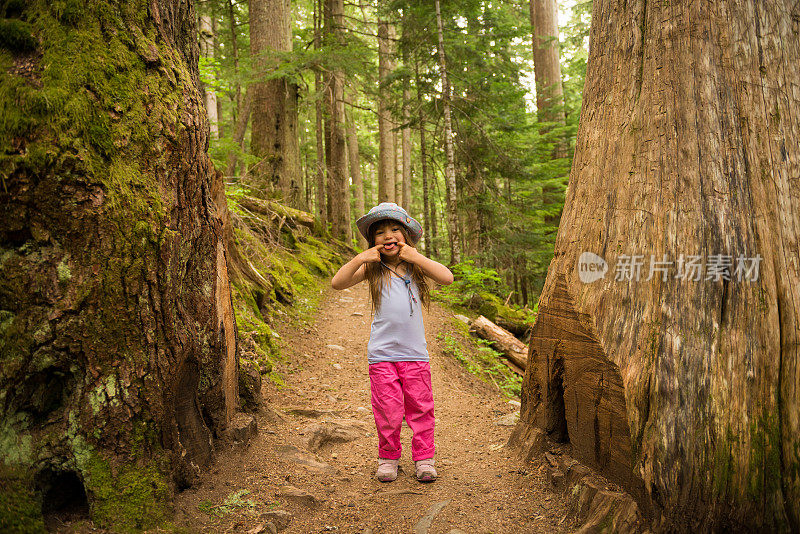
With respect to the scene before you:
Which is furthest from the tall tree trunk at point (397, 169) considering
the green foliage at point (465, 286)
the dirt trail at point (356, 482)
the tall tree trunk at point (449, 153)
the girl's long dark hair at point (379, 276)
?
the girl's long dark hair at point (379, 276)

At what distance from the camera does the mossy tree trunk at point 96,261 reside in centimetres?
207

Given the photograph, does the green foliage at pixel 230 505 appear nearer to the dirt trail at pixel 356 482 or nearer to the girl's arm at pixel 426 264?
the dirt trail at pixel 356 482

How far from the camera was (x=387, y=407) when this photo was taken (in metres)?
3.46

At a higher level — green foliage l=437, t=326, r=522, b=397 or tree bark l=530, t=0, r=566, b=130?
tree bark l=530, t=0, r=566, b=130

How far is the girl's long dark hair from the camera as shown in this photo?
3.67m

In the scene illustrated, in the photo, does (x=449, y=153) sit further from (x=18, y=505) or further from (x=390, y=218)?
(x=18, y=505)

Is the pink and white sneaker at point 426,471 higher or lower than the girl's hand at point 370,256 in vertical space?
lower

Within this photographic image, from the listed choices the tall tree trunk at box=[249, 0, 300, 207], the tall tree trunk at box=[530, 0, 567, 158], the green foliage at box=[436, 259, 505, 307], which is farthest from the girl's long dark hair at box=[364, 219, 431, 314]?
the tall tree trunk at box=[530, 0, 567, 158]

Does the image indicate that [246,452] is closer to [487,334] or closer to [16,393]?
[16,393]

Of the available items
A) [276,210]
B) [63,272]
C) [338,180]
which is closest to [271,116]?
[276,210]

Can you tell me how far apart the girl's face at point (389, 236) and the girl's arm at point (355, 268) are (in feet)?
0.19

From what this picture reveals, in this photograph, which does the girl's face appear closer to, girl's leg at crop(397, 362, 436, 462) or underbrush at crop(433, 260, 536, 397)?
girl's leg at crop(397, 362, 436, 462)

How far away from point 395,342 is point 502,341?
18.3 ft

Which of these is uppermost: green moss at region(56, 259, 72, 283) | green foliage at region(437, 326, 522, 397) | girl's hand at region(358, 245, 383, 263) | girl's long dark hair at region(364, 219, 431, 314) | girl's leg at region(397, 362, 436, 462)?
girl's hand at region(358, 245, 383, 263)
